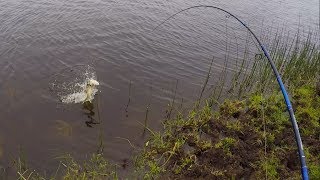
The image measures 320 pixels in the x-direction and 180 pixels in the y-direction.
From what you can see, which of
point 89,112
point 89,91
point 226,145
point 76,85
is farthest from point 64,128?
point 226,145

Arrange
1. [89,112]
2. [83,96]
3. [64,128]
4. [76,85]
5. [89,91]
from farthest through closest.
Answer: [76,85] → [83,96] → [89,91] → [89,112] → [64,128]

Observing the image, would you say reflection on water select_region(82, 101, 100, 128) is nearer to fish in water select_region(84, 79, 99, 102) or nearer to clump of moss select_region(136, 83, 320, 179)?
fish in water select_region(84, 79, 99, 102)

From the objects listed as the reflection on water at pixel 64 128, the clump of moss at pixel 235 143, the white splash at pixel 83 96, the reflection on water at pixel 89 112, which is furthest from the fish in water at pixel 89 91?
the clump of moss at pixel 235 143

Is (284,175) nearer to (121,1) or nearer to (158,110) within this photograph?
(158,110)

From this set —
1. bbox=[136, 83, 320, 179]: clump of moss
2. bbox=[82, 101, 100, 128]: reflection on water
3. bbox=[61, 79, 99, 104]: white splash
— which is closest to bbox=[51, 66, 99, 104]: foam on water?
bbox=[61, 79, 99, 104]: white splash

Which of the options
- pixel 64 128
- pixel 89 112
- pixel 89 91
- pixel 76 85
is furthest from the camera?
pixel 76 85

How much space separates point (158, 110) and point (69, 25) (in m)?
6.32

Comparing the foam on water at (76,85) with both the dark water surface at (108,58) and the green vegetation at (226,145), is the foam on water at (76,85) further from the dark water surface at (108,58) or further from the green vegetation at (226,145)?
the green vegetation at (226,145)

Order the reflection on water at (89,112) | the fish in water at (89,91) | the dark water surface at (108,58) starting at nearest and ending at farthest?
the dark water surface at (108,58) < the reflection on water at (89,112) < the fish in water at (89,91)

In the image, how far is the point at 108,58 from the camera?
438 inches

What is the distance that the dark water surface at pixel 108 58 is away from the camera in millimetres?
7434

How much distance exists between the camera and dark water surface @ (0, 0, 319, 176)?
7434 mm

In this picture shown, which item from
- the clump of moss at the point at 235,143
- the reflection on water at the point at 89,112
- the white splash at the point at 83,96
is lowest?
the reflection on water at the point at 89,112

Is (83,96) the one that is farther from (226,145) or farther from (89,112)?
(226,145)
